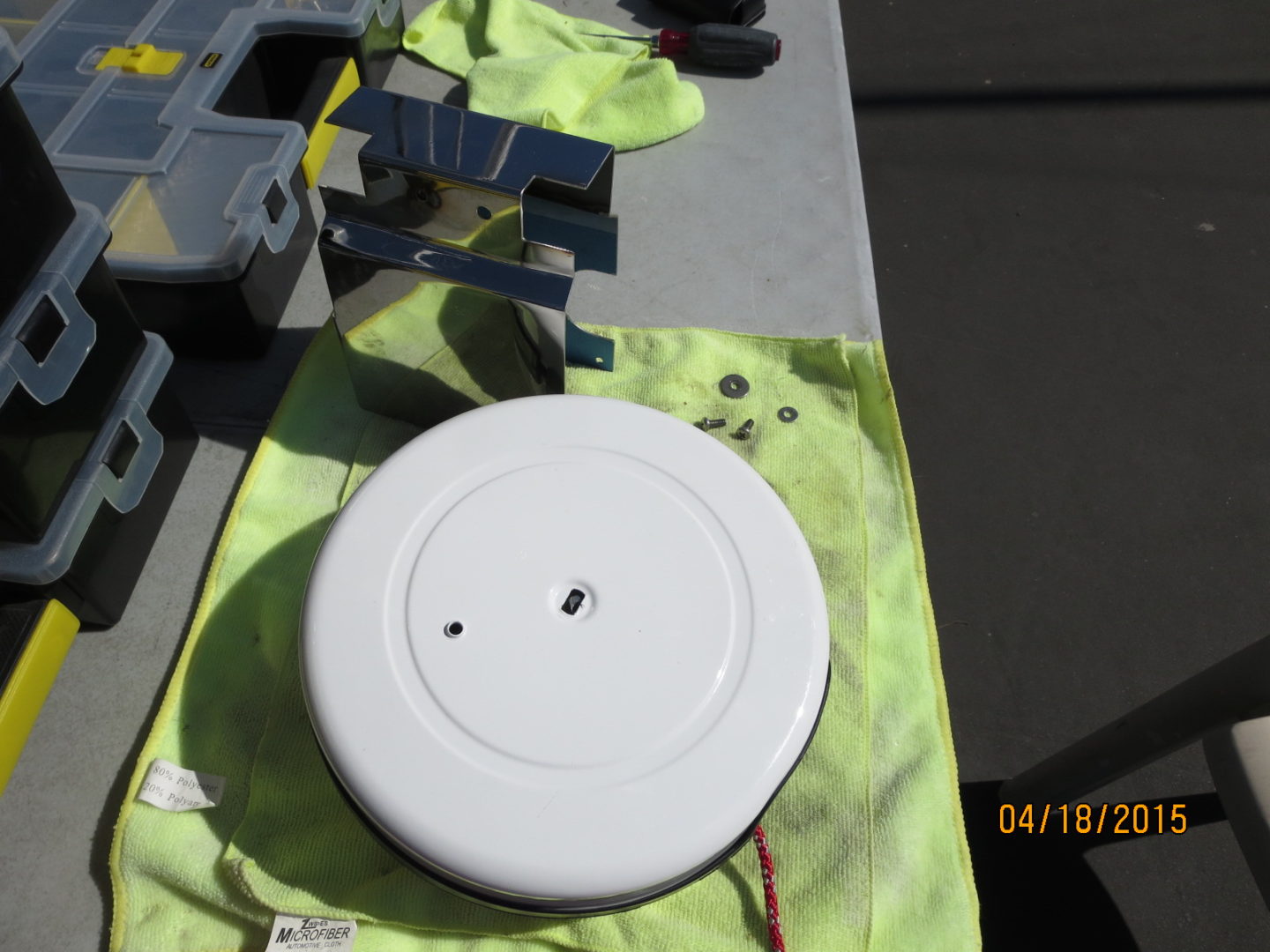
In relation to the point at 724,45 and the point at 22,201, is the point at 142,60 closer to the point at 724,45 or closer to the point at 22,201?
the point at 22,201

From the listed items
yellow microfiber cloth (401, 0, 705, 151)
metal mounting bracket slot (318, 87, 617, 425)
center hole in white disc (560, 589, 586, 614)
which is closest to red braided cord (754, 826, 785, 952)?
center hole in white disc (560, 589, 586, 614)

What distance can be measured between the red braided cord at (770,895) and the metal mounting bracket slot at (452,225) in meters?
0.34

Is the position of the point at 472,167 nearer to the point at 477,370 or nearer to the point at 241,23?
the point at 477,370

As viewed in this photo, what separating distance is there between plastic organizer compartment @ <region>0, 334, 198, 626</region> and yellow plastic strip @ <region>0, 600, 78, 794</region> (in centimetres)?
1

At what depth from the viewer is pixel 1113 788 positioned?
956 mm

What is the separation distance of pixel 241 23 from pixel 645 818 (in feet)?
2.65

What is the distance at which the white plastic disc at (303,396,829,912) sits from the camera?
43 centimetres

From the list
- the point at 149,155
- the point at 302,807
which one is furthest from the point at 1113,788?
the point at 149,155

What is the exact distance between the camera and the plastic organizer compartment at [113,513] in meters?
0.54

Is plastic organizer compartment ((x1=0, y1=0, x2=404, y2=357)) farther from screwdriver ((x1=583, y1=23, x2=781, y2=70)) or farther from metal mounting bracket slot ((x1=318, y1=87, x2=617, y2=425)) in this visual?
screwdriver ((x1=583, y1=23, x2=781, y2=70))

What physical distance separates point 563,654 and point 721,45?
76 cm

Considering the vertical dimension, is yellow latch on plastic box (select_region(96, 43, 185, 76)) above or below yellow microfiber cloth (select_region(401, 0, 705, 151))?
above
